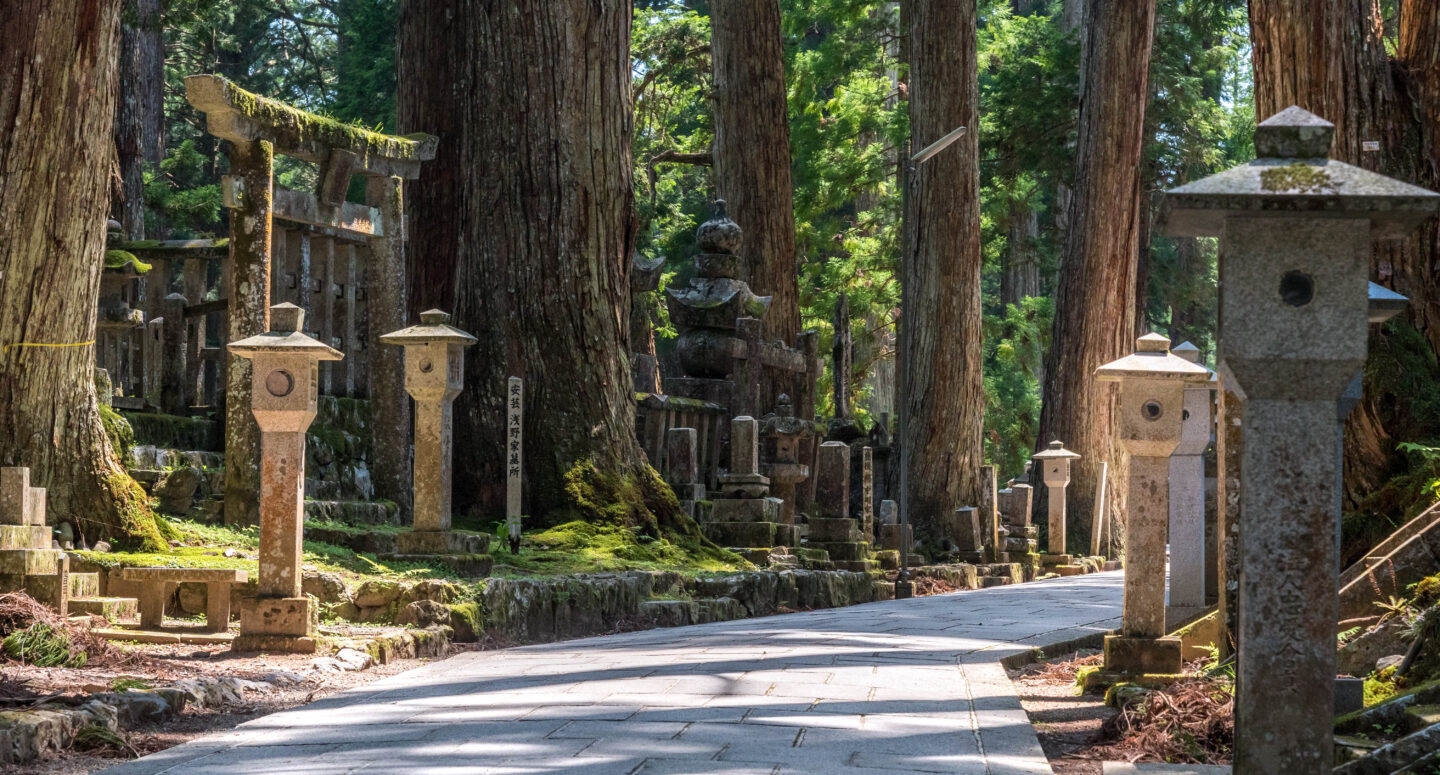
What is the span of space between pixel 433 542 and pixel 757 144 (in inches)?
481

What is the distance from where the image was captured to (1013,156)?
27641 mm

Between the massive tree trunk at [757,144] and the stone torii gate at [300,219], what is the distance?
8.78 meters

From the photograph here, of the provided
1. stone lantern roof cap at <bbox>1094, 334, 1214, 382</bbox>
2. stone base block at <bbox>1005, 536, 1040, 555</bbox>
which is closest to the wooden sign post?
stone lantern roof cap at <bbox>1094, 334, 1214, 382</bbox>

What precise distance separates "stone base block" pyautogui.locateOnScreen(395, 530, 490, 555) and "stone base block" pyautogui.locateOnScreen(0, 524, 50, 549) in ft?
7.98

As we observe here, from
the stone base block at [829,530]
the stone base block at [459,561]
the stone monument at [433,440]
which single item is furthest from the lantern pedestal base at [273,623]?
the stone base block at [829,530]

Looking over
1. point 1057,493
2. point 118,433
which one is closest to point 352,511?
point 118,433

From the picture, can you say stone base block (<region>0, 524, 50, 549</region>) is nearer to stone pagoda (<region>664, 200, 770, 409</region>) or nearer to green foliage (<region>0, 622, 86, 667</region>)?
green foliage (<region>0, 622, 86, 667</region>)

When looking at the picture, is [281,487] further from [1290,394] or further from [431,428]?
[1290,394]

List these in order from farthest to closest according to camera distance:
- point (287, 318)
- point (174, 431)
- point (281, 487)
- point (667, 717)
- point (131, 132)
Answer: point (131, 132), point (174, 431), point (287, 318), point (281, 487), point (667, 717)

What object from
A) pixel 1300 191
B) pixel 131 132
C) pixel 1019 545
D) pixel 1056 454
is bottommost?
pixel 1019 545

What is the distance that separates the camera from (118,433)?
31.7 ft

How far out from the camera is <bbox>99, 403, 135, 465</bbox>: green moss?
9.50m

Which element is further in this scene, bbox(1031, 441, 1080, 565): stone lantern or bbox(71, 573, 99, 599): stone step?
bbox(1031, 441, 1080, 565): stone lantern

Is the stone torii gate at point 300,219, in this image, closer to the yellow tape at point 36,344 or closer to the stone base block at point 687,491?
the yellow tape at point 36,344
